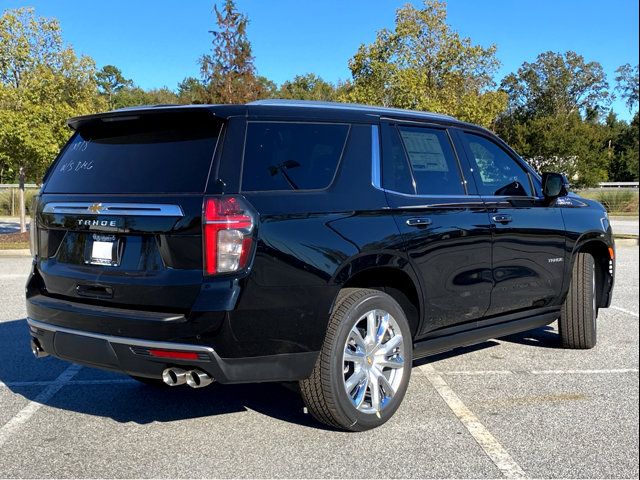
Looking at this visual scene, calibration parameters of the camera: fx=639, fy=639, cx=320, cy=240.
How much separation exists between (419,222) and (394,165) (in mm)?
399

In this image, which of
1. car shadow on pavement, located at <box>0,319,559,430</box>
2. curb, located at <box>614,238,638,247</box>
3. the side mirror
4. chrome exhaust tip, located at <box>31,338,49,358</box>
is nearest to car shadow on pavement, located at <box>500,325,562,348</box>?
car shadow on pavement, located at <box>0,319,559,430</box>

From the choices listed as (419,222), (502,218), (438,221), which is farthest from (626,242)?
(419,222)

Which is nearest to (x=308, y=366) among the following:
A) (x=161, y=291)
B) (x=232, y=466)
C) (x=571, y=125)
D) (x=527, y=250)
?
(x=232, y=466)

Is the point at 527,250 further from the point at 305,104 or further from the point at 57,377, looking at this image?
the point at 57,377

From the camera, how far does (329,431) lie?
3762mm

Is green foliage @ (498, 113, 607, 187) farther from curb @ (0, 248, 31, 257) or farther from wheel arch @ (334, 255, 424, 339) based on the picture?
wheel arch @ (334, 255, 424, 339)

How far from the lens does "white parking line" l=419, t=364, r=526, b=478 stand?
3.27m

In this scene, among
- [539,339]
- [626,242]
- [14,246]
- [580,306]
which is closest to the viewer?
[580,306]

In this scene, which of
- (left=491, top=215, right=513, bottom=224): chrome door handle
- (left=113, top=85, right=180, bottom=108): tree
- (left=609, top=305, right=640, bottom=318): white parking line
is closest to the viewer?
(left=491, top=215, right=513, bottom=224): chrome door handle

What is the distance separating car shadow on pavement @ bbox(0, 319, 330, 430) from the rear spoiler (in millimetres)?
1630

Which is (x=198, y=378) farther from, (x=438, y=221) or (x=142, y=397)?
(x=438, y=221)

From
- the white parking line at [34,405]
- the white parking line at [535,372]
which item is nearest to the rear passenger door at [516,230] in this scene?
the white parking line at [535,372]

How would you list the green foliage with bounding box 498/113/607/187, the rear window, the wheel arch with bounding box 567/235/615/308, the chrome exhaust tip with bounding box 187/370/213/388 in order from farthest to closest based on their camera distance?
1. the green foliage with bounding box 498/113/607/187
2. the wheel arch with bounding box 567/235/615/308
3. the rear window
4. the chrome exhaust tip with bounding box 187/370/213/388

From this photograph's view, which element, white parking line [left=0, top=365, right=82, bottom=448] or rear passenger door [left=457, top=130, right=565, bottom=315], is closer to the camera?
white parking line [left=0, top=365, right=82, bottom=448]
